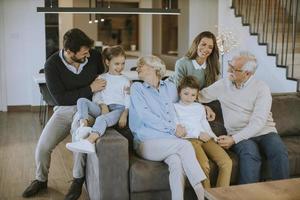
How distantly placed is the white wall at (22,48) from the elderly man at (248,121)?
496cm

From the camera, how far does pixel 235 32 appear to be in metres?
6.93

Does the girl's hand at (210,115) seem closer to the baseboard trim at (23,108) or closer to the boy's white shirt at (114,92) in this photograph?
the boy's white shirt at (114,92)

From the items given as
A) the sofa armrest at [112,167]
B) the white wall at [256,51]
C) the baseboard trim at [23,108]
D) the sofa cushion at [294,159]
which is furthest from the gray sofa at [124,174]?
the baseboard trim at [23,108]

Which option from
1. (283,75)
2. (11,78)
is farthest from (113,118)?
A: (11,78)

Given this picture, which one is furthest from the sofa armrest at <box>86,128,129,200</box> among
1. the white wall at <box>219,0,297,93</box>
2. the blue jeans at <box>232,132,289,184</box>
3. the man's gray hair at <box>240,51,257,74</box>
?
the white wall at <box>219,0,297,93</box>

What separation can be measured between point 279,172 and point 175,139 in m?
0.82

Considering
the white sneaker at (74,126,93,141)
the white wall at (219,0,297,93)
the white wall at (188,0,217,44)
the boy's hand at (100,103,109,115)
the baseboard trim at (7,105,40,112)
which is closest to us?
the white sneaker at (74,126,93,141)

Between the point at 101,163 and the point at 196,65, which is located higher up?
the point at 196,65

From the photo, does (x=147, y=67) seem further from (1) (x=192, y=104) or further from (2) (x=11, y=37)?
(2) (x=11, y=37)

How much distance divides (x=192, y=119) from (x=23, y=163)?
217 centimetres

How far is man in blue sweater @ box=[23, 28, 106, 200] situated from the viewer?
11.2ft

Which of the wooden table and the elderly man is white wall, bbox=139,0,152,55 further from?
the wooden table

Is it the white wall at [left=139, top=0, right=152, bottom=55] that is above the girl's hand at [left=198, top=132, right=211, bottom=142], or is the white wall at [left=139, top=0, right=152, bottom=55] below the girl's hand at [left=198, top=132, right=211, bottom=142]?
above

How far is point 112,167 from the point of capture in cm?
299
